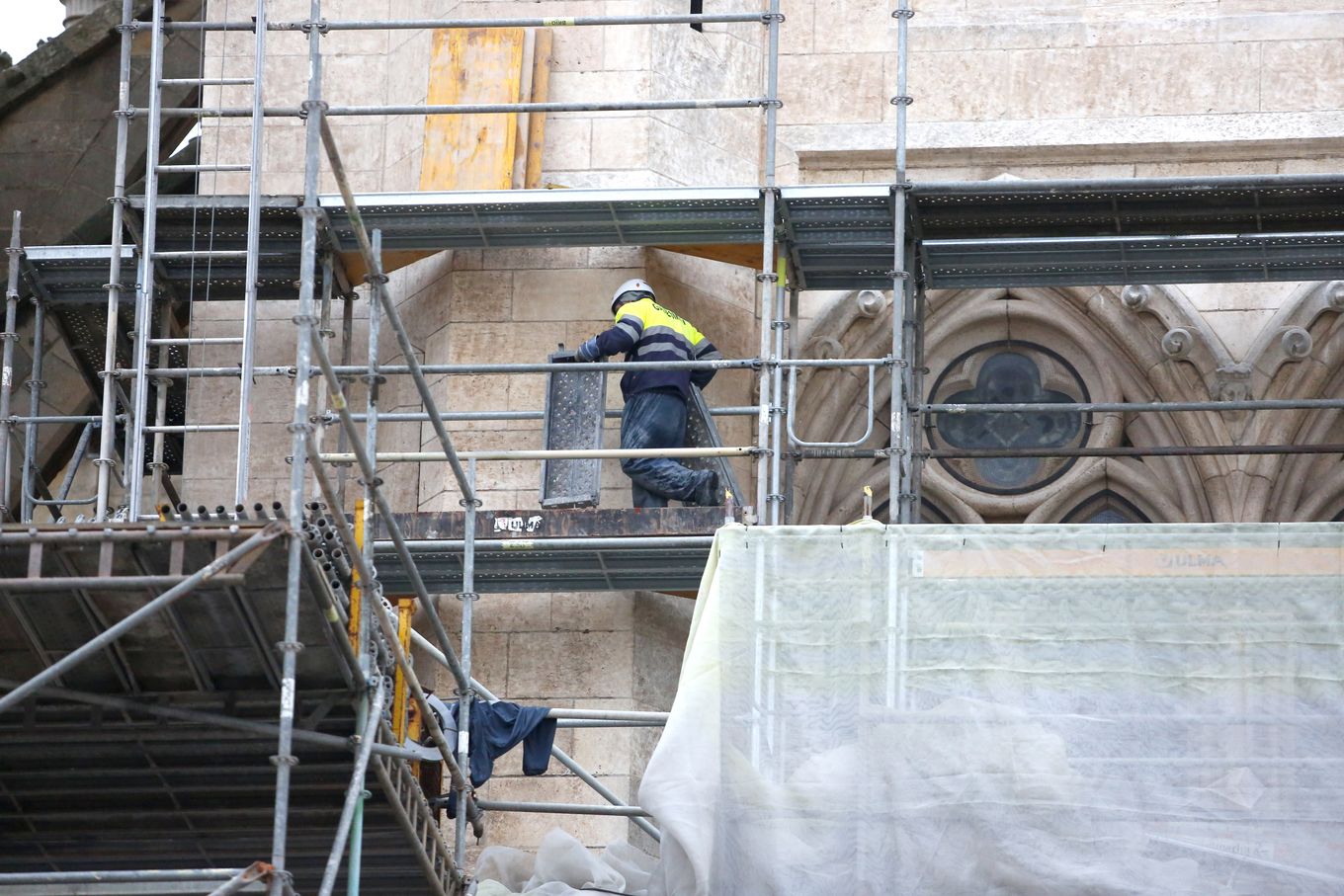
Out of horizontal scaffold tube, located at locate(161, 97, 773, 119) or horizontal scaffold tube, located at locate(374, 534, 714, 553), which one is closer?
horizontal scaffold tube, located at locate(374, 534, 714, 553)

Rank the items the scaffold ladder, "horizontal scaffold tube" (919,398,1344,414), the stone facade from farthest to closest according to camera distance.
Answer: the stone facade, "horizontal scaffold tube" (919,398,1344,414), the scaffold ladder

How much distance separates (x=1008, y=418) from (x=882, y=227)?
2412mm

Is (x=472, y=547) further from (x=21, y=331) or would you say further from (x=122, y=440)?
(x=21, y=331)

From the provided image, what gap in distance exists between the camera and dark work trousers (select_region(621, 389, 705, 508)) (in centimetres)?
1614

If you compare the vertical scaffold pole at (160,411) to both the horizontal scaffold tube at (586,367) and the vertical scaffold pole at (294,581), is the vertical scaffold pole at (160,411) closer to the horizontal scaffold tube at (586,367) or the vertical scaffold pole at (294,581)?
the horizontal scaffold tube at (586,367)

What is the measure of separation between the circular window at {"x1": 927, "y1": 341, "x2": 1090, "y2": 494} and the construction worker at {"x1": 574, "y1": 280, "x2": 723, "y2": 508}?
2533 mm

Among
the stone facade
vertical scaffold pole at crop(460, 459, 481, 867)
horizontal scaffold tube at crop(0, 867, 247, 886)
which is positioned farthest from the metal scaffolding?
horizontal scaffold tube at crop(0, 867, 247, 886)

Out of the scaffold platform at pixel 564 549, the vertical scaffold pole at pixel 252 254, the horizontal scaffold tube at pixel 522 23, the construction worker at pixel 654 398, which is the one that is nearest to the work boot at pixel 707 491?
the construction worker at pixel 654 398

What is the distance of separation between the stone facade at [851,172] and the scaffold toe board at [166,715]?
2780 millimetres

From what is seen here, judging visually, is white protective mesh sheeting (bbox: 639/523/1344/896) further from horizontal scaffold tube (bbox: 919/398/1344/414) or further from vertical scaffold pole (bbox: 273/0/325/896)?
vertical scaffold pole (bbox: 273/0/325/896)

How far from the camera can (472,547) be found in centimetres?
1419

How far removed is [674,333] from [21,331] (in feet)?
19.0

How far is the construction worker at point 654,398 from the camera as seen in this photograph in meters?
16.1

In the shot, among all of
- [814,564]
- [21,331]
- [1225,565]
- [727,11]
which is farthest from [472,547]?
[21,331]
